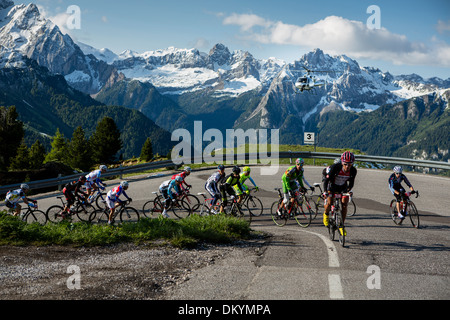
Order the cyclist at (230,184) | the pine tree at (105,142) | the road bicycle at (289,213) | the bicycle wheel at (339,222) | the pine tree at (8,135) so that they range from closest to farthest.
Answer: the bicycle wheel at (339,222), the road bicycle at (289,213), the cyclist at (230,184), the pine tree at (8,135), the pine tree at (105,142)

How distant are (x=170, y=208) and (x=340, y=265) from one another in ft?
29.2

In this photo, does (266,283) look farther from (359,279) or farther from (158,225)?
(158,225)

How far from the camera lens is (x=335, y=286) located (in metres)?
6.13

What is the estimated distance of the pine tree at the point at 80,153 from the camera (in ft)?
239

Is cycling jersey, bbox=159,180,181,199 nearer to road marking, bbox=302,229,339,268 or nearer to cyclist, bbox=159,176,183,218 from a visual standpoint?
cyclist, bbox=159,176,183,218

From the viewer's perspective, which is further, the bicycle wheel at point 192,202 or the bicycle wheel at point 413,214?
the bicycle wheel at point 192,202

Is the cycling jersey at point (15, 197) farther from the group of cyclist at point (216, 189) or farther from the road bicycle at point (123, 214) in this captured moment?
the road bicycle at point (123, 214)

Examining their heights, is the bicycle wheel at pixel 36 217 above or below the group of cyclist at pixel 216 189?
below

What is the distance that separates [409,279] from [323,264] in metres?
1.65

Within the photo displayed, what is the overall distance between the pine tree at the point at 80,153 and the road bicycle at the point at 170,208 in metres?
62.0

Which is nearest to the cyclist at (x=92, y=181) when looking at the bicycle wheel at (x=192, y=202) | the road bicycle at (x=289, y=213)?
the bicycle wheel at (x=192, y=202)
